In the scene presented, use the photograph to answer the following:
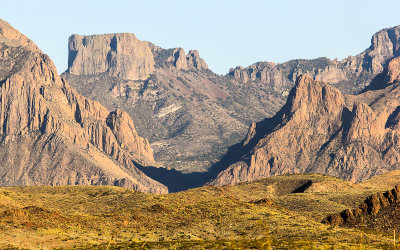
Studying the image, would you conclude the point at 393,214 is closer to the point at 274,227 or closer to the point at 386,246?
the point at 274,227

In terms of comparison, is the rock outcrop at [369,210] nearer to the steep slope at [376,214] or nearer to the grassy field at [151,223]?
the steep slope at [376,214]

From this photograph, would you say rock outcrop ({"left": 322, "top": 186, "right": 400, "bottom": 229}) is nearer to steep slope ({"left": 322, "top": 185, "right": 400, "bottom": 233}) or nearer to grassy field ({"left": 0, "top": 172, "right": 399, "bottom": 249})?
steep slope ({"left": 322, "top": 185, "right": 400, "bottom": 233})

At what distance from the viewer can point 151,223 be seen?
11575cm

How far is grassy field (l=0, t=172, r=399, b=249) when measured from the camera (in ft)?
310

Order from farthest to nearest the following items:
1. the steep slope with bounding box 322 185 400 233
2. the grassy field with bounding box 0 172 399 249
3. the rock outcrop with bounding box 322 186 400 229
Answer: the rock outcrop with bounding box 322 186 400 229
the steep slope with bounding box 322 185 400 233
the grassy field with bounding box 0 172 399 249

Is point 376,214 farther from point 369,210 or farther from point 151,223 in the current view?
point 151,223

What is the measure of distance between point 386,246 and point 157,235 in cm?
3123

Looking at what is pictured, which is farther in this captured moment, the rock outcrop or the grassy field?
the rock outcrop

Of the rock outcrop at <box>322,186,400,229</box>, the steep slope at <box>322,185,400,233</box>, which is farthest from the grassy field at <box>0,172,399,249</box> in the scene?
the steep slope at <box>322,185,400,233</box>

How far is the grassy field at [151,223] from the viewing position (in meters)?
94.6

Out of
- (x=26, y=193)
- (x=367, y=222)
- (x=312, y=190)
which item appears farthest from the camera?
(x=312, y=190)

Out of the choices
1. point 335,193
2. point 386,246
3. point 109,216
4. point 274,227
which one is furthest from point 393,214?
point 335,193

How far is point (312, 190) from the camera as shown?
19212 centimetres

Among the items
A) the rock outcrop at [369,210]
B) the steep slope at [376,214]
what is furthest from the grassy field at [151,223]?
the steep slope at [376,214]
